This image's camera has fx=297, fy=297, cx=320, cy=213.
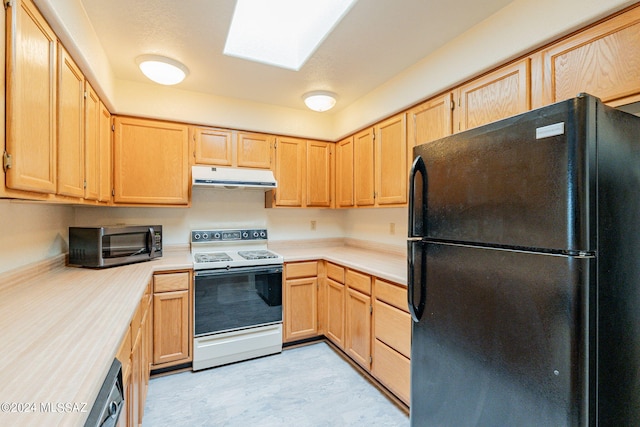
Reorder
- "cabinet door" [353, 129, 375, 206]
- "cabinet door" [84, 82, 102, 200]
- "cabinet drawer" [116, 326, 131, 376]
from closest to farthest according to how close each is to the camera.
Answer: "cabinet drawer" [116, 326, 131, 376] → "cabinet door" [84, 82, 102, 200] → "cabinet door" [353, 129, 375, 206]

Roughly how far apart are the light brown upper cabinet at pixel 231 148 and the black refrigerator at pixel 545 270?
82.5 inches

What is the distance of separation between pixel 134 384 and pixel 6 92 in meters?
1.30

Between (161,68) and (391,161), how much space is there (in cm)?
187

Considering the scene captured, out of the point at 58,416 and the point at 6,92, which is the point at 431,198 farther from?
the point at 6,92

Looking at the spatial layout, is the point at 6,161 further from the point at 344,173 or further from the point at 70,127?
the point at 344,173

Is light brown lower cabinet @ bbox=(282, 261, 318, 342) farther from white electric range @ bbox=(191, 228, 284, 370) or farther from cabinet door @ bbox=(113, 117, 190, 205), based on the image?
cabinet door @ bbox=(113, 117, 190, 205)

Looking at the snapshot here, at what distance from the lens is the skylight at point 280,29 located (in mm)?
1907

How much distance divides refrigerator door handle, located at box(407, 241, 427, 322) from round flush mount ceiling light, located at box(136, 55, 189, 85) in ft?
6.76

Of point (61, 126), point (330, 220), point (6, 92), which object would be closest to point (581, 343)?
point (6, 92)

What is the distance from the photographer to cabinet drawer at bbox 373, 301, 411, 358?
1.86 meters

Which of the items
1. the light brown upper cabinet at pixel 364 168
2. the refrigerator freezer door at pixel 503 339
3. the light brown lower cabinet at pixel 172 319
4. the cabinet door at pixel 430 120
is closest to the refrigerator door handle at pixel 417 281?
the refrigerator freezer door at pixel 503 339

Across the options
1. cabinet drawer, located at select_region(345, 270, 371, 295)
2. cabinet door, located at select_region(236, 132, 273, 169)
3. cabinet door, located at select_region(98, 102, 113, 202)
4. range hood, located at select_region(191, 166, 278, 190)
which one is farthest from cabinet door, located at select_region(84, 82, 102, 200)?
cabinet drawer, located at select_region(345, 270, 371, 295)

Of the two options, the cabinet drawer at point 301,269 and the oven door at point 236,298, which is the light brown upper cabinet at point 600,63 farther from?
the oven door at point 236,298

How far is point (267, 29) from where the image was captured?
7.04 ft
